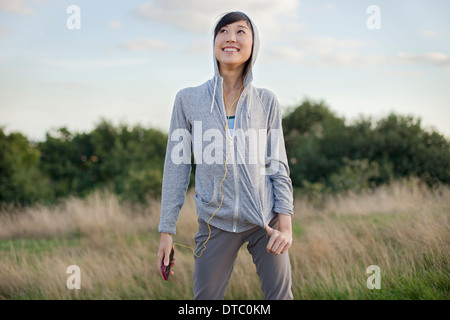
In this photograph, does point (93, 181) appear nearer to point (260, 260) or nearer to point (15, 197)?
point (15, 197)

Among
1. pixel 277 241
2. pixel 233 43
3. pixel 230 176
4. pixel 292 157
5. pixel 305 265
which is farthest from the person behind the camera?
pixel 292 157

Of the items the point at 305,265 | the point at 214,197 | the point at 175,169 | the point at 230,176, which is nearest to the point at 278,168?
the point at 230,176

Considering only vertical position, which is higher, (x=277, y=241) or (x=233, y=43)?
(x=233, y=43)

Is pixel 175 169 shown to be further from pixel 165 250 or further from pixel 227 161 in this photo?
pixel 165 250

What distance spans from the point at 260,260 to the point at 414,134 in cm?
1237

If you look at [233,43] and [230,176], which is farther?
[233,43]

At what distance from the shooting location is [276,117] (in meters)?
2.43

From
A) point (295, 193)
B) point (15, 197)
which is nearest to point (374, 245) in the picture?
point (295, 193)

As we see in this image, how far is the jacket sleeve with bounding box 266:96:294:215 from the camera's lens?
226 centimetres

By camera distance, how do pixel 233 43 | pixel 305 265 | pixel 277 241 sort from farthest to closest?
pixel 305 265 → pixel 233 43 → pixel 277 241

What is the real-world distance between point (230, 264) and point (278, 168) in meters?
0.64

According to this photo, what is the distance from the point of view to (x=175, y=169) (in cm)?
232

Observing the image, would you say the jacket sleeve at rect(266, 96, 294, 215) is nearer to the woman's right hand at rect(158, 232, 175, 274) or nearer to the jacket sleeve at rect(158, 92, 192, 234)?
the jacket sleeve at rect(158, 92, 192, 234)

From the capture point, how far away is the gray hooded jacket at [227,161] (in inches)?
88.5
